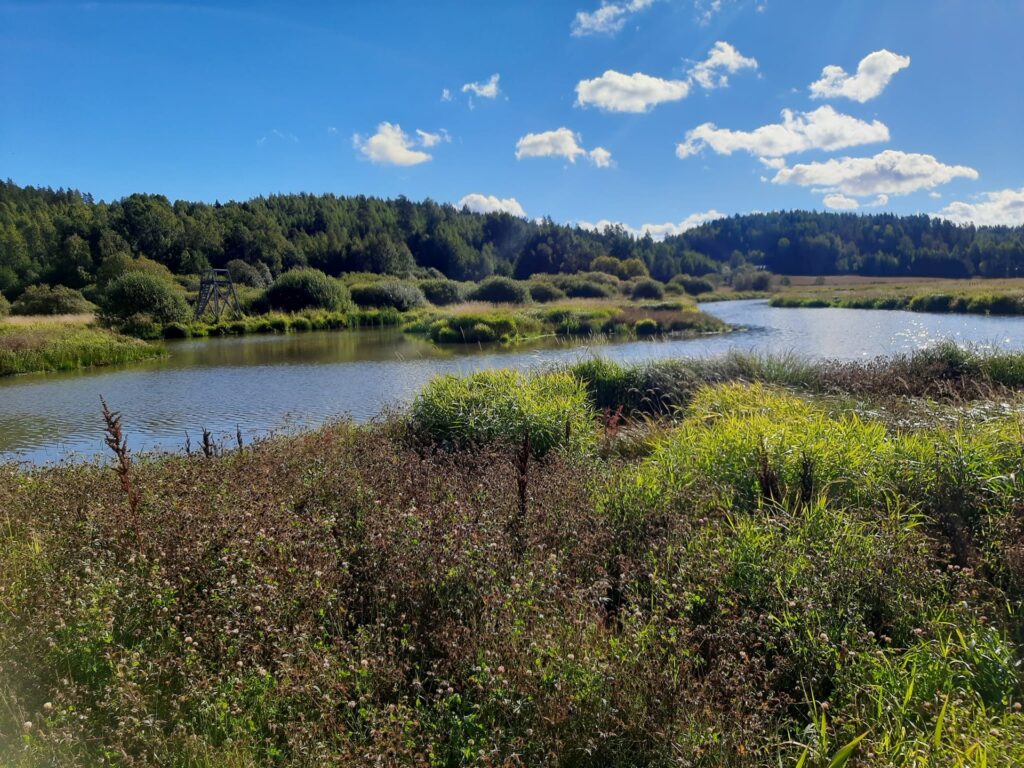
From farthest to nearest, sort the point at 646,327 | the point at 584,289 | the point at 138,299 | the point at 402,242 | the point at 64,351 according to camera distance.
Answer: the point at 402,242 < the point at 584,289 < the point at 138,299 < the point at 646,327 < the point at 64,351

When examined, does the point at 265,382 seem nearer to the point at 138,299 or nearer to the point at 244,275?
the point at 138,299

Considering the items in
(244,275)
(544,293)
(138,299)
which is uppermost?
(244,275)

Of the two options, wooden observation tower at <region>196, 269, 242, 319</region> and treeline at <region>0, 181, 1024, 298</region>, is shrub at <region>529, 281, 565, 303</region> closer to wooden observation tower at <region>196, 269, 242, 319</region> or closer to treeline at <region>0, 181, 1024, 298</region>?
wooden observation tower at <region>196, 269, 242, 319</region>

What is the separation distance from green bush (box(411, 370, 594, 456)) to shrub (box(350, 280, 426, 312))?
3571 centimetres

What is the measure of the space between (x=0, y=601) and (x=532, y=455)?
4.14m

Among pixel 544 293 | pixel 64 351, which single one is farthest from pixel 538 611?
pixel 544 293

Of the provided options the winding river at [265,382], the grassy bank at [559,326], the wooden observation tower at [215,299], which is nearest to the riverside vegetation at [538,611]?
the winding river at [265,382]

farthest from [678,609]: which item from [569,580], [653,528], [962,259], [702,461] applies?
[962,259]

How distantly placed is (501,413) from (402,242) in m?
81.7

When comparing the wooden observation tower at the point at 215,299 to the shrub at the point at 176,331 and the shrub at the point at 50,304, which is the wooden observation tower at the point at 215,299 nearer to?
the shrub at the point at 176,331

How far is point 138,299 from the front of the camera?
30.3m

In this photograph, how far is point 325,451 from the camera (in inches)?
242

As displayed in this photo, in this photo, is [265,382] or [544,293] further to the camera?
[544,293]

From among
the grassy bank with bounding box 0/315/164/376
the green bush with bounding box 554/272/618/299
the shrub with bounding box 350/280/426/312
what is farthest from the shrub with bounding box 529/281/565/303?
the grassy bank with bounding box 0/315/164/376
